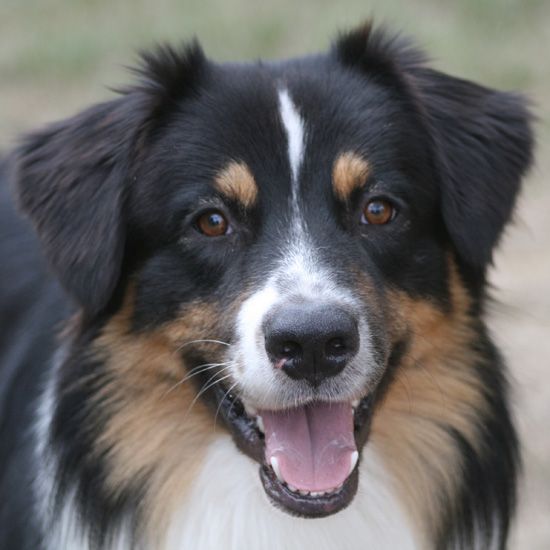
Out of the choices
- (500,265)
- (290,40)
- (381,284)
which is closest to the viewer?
(381,284)

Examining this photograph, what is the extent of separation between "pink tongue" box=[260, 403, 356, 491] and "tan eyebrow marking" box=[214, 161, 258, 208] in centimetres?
63

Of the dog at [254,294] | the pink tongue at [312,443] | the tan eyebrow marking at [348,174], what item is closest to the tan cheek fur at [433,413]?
the dog at [254,294]

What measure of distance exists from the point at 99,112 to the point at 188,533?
135cm

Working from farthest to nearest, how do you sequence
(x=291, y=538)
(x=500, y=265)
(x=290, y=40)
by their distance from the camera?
(x=290, y=40) → (x=500, y=265) → (x=291, y=538)

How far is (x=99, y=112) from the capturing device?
4000 millimetres

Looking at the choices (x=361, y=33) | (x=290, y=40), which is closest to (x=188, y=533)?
(x=361, y=33)

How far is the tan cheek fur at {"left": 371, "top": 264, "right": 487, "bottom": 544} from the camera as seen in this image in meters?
3.93

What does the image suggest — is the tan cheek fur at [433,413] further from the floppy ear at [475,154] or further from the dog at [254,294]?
Result: the floppy ear at [475,154]

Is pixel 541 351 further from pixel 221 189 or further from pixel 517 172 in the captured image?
pixel 221 189

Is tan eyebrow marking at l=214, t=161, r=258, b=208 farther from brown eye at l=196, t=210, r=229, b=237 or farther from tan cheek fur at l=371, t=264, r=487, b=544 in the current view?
tan cheek fur at l=371, t=264, r=487, b=544

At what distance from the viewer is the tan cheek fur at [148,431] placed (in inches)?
153

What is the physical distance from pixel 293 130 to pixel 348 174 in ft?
0.70

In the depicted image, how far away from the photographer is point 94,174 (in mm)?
3867

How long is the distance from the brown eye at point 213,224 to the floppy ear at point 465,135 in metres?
0.68
